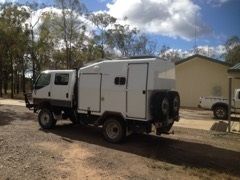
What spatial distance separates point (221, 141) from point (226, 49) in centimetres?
5288

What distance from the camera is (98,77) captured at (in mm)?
13320

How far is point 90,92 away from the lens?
534 inches

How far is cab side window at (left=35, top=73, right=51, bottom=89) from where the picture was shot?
51.2 ft

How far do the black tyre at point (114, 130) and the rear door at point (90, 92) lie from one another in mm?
650

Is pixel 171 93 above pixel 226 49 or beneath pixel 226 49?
beneath

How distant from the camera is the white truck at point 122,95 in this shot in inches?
474

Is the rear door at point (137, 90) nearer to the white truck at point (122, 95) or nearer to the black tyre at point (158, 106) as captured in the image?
the white truck at point (122, 95)

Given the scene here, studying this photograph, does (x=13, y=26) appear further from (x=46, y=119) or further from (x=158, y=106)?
(x=158, y=106)

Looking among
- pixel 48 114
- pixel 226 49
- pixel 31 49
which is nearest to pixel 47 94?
pixel 48 114

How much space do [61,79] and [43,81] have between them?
1.15 metres

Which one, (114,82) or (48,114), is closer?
(114,82)

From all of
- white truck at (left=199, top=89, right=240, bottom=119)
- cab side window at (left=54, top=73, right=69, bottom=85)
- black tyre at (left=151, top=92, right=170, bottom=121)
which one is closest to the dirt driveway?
black tyre at (left=151, top=92, right=170, bottom=121)

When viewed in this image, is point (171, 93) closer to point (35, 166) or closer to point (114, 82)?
point (114, 82)

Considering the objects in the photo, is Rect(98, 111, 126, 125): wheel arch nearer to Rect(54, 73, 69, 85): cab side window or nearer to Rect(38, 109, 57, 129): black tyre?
Rect(54, 73, 69, 85): cab side window
